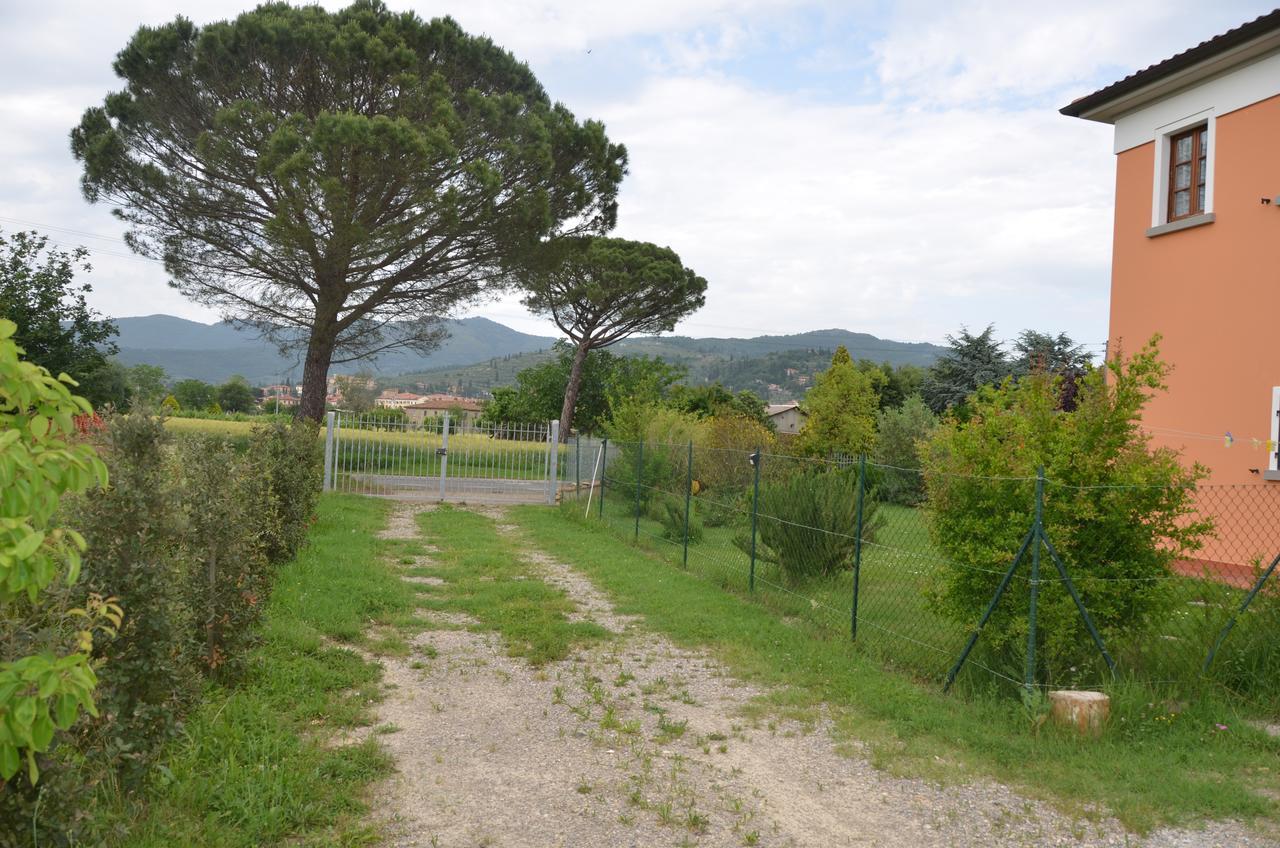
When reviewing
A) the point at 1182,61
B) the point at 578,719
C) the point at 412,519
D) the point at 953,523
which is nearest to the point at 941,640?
the point at 953,523

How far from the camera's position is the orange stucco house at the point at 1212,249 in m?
9.38

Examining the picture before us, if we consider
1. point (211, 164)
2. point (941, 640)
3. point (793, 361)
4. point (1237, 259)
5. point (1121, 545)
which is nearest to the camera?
point (1121, 545)

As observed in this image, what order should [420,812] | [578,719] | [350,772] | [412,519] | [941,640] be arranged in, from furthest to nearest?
[412,519] < [941,640] < [578,719] < [350,772] < [420,812]

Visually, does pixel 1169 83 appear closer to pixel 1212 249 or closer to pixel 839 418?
pixel 1212 249

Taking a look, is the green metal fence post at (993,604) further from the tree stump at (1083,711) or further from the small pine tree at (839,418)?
the small pine tree at (839,418)

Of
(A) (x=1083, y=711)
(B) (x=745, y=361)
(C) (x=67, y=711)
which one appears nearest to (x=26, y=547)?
(C) (x=67, y=711)

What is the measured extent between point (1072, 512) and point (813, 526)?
3930 mm

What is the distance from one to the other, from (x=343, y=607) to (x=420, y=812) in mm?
3911

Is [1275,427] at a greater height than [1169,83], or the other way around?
[1169,83]

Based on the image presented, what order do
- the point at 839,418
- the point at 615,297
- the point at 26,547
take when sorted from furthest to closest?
the point at 615,297 → the point at 839,418 → the point at 26,547

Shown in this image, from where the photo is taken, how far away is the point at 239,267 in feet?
64.7

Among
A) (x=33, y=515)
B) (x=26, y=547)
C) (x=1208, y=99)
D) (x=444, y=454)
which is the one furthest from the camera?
(x=444, y=454)

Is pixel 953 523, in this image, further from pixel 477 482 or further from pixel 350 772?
pixel 477 482

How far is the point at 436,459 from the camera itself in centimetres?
1947
